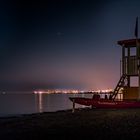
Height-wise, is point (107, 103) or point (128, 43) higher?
point (128, 43)

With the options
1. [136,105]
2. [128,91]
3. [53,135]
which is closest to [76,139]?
[53,135]

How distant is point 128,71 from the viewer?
2888 centimetres

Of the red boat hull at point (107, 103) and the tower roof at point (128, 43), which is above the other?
the tower roof at point (128, 43)

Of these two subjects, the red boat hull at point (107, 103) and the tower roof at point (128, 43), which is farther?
the tower roof at point (128, 43)

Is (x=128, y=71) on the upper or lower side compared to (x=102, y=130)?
upper

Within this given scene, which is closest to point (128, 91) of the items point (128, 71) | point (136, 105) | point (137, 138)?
point (128, 71)

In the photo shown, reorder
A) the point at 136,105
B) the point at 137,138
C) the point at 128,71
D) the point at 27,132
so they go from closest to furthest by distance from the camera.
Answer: the point at 137,138, the point at 27,132, the point at 136,105, the point at 128,71

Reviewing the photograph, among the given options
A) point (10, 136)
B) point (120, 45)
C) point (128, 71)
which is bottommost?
point (10, 136)

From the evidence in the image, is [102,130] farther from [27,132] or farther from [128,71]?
[128,71]

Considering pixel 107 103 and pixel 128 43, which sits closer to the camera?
pixel 107 103

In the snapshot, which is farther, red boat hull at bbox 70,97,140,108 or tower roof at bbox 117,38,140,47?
tower roof at bbox 117,38,140,47

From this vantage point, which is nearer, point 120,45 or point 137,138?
point 137,138

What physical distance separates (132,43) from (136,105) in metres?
6.68

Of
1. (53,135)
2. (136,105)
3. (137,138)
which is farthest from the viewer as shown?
(136,105)
